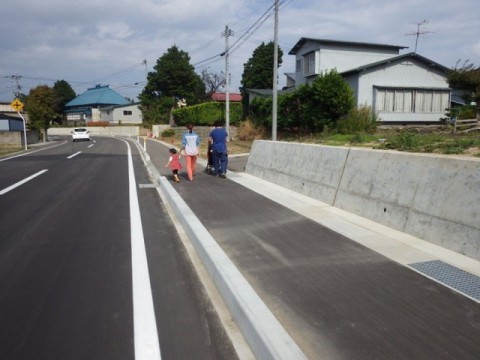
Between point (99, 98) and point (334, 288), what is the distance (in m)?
92.9

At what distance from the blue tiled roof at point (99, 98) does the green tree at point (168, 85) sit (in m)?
24.1

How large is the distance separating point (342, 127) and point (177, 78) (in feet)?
171

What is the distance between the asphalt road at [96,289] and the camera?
3.24 metres

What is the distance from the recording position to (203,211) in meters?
7.58

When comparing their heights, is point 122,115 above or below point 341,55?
below

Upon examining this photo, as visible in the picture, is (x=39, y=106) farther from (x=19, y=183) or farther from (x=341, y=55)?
(x=19, y=183)

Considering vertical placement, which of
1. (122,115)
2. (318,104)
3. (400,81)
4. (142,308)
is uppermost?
(400,81)

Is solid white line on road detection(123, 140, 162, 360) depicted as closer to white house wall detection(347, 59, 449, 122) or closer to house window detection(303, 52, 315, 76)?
white house wall detection(347, 59, 449, 122)

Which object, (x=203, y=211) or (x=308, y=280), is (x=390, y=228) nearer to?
(x=308, y=280)

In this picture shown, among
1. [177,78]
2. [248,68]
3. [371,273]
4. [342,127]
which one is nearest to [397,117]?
[342,127]

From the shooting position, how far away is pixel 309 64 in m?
33.5

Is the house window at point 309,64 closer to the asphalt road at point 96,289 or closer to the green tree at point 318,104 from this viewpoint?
the green tree at point 318,104

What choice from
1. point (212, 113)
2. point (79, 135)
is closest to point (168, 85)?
point (79, 135)

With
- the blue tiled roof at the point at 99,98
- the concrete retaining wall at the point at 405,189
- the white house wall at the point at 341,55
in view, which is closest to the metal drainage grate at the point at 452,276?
the concrete retaining wall at the point at 405,189
